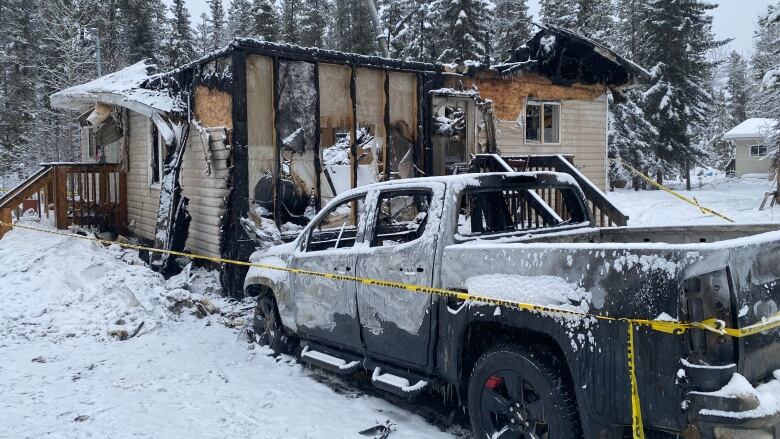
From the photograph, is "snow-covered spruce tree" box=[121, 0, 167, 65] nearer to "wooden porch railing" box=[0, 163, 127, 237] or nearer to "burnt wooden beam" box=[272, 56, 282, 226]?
"wooden porch railing" box=[0, 163, 127, 237]

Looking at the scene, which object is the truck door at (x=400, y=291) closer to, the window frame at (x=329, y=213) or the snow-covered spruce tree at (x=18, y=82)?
the window frame at (x=329, y=213)

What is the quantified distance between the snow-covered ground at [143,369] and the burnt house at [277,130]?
1598mm

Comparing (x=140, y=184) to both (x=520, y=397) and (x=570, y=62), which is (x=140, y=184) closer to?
(x=570, y=62)

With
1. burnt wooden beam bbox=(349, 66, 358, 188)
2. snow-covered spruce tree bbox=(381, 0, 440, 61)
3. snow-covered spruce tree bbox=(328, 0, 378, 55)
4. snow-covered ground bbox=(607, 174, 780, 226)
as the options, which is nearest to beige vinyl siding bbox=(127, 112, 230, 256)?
burnt wooden beam bbox=(349, 66, 358, 188)

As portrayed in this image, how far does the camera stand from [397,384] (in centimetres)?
473

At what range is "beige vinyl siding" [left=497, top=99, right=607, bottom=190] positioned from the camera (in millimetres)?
16734

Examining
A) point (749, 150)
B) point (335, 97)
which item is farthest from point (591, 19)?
point (335, 97)

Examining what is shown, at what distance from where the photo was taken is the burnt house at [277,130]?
1034cm

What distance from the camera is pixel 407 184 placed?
5.08m

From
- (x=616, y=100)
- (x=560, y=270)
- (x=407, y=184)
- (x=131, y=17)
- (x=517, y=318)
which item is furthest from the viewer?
(x=131, y=17)

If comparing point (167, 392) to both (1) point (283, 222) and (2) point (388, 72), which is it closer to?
(1) point (283, 222)

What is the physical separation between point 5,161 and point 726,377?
41.8 meters

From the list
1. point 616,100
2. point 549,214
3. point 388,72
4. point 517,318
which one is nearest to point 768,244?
point 517,318

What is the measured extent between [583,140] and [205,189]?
433 inches
